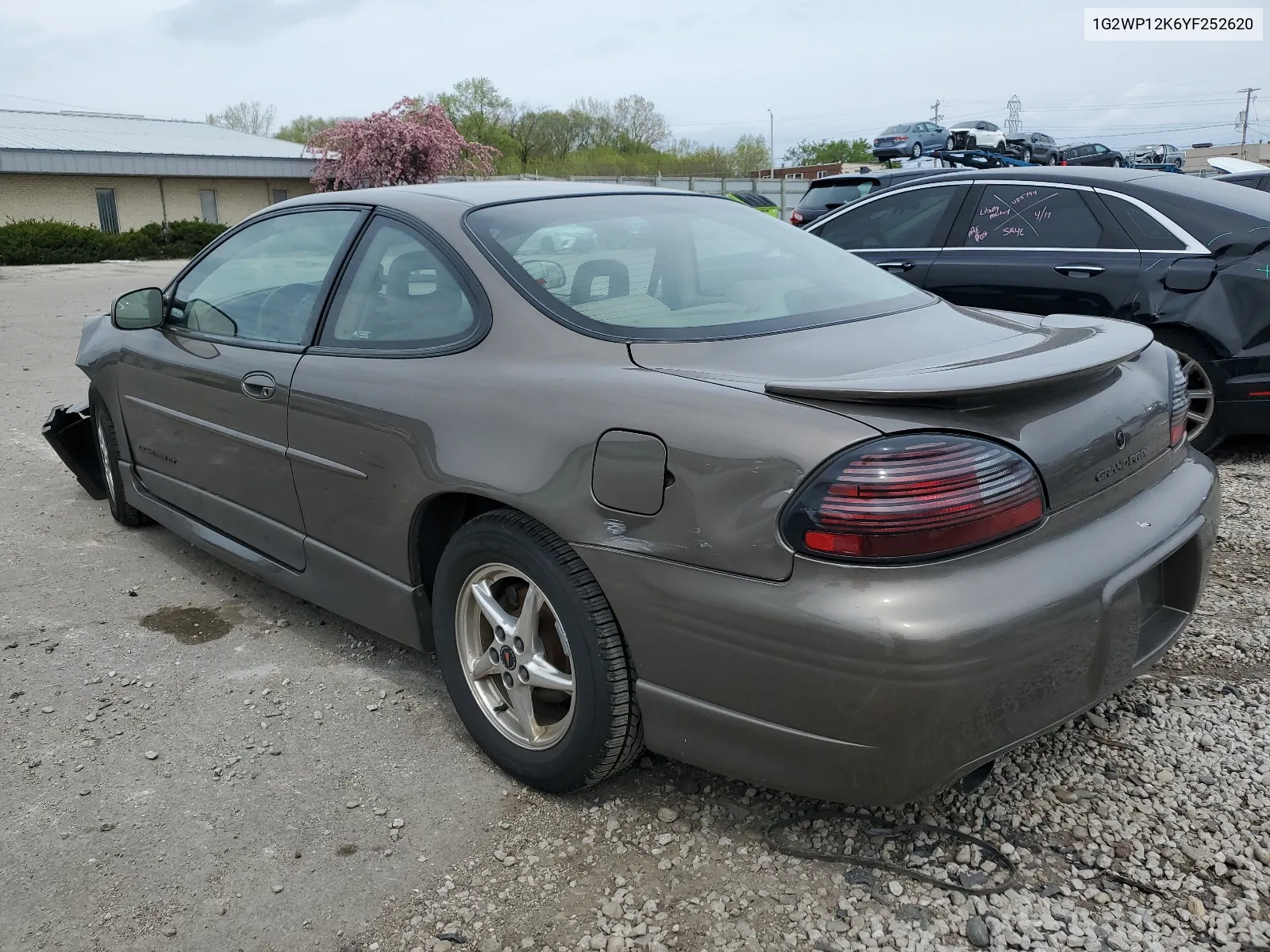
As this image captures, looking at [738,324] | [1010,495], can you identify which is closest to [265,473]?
[738,324]

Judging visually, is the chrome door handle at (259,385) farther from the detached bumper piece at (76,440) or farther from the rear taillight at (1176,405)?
the rear taillight at (1176,405)

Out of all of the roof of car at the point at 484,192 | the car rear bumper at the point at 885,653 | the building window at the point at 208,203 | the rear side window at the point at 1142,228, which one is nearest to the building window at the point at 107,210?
the building window at the point at 208,203

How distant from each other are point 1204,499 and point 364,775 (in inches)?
91.4

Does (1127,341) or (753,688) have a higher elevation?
(1127,341)

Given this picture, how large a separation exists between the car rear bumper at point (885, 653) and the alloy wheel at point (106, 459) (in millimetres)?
3391

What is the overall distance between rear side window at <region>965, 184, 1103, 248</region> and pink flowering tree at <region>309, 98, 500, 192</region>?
84.5 feet

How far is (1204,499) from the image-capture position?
2.61 m

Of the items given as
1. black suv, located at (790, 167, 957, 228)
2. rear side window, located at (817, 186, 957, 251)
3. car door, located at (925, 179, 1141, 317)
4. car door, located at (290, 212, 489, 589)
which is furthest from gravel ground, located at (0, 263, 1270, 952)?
black suv, located at (790, 167, 957, 228)

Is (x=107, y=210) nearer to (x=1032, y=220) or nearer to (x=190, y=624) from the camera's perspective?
(x=1032, y=220)

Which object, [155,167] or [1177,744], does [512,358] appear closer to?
[1177,744]

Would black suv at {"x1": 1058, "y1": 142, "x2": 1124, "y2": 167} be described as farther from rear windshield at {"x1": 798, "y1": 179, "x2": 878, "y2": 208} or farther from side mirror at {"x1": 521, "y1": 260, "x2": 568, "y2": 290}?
side mirror at {"x1": 521, "y1": 260, "x2": 568, "y2": 290}

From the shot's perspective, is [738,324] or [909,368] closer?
[909,368]

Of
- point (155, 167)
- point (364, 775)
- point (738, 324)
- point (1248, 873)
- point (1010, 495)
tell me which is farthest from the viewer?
point (155, 167)

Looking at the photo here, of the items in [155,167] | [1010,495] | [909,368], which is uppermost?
[155,167]
